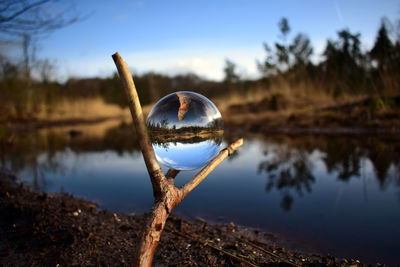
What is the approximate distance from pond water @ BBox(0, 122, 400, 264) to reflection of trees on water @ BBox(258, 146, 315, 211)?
2cm

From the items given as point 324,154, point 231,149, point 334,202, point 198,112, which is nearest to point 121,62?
point 198,112

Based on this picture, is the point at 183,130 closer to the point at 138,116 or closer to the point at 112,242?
the point at 138,116

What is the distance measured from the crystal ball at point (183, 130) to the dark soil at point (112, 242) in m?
0.79

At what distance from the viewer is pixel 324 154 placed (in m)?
6.46

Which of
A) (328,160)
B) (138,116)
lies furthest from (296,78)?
(138,116)

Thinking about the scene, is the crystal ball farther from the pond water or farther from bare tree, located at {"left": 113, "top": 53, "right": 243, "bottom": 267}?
the pond water

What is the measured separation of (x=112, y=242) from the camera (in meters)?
2.31

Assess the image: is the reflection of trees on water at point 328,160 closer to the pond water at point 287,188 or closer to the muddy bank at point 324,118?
the pond water at point 287,188

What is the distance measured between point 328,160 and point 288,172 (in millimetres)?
1397

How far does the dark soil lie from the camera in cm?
203

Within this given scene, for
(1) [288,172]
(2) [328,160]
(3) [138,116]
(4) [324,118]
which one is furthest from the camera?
(4) [324,118]

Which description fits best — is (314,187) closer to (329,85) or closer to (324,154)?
(324,154)

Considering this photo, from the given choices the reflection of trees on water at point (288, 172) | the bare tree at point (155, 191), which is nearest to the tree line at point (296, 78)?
the reflection of trees on water at point (288, 172)

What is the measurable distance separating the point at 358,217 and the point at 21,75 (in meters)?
24.9
